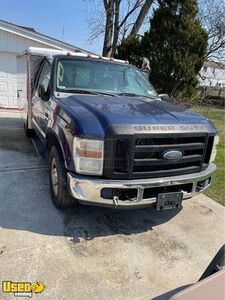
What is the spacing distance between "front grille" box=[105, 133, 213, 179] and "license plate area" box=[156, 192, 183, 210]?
228mm

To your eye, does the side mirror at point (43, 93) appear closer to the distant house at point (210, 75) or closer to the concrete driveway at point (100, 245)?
the concrete driveway at point (100, 245)

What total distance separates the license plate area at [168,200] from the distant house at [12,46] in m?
9.76

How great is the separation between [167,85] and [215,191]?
8151 mm

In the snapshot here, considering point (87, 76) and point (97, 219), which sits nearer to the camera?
point (97, 219)

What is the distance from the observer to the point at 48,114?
4.18 meters

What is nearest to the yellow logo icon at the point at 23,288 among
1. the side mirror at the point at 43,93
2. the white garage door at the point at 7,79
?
the side mirror at the point at 43,93

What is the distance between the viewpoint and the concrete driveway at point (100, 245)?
264 centimetres

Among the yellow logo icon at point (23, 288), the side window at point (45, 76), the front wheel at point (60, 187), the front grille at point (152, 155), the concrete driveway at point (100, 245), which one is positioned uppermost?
the side window at point (45, 76)

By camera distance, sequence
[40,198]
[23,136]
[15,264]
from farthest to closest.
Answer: [23,136]
[40,198]
[15,264]

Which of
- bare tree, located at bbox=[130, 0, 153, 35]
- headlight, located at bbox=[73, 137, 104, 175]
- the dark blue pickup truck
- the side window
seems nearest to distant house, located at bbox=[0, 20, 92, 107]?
bare tree, located at bbox=[130, 0, 153, 35]

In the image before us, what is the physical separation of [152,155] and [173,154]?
0.25 m

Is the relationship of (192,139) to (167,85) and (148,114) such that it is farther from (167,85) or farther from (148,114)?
(167,85)

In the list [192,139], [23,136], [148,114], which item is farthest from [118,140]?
[23,136]

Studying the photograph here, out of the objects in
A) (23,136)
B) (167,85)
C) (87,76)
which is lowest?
(23,136)
